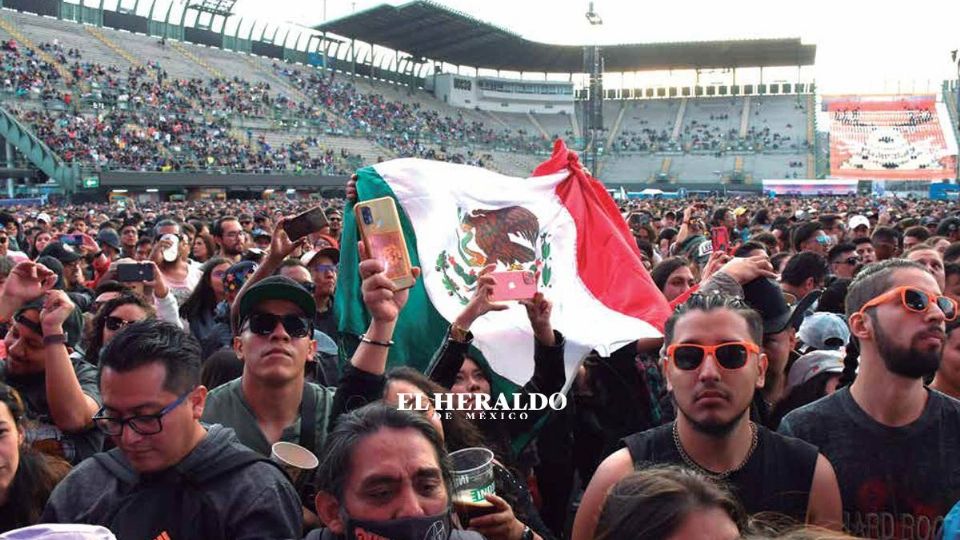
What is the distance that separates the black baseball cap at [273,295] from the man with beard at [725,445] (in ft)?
3.97

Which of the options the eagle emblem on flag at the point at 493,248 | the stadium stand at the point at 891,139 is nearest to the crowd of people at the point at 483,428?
the eagle emblem on flag at the point at 493,248

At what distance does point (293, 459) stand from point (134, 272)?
2.96m

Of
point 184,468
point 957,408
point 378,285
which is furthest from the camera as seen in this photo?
point 378,285

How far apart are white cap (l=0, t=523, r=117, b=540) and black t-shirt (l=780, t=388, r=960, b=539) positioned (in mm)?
2019

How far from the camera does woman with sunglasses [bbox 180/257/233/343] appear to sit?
564cm

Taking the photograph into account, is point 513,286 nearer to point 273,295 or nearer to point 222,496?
point 273,295

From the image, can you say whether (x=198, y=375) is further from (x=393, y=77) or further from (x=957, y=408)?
(x=393, y=77)

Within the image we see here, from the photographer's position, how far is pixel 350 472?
206cm

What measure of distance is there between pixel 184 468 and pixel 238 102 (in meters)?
43.7

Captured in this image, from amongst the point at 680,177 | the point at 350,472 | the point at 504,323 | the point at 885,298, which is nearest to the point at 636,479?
the point at 350,472

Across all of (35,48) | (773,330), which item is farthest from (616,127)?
(773,330)

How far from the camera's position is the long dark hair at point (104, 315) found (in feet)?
13.4

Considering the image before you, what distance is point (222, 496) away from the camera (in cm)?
218

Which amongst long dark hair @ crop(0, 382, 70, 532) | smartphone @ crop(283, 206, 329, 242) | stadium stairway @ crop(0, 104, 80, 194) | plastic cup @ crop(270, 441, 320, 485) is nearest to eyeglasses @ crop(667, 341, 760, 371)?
plastic cup @ crop(270, 441, 320, 485)
